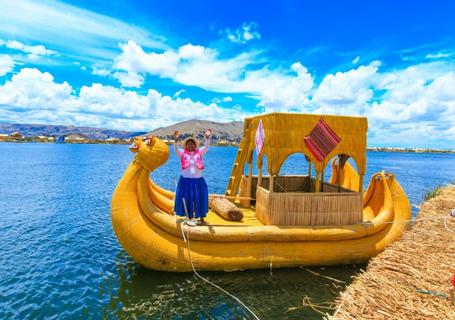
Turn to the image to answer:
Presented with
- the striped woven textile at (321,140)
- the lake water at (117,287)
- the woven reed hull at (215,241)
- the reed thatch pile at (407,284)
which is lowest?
the lake water at (117,287)

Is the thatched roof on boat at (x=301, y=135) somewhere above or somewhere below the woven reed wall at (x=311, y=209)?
above

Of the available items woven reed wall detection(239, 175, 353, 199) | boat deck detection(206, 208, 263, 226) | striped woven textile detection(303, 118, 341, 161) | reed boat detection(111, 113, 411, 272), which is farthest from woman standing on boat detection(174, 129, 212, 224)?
woven reed wall detection(239, 175, 353, 199)

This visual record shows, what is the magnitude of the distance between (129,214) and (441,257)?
7093 mm

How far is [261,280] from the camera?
8820 mm

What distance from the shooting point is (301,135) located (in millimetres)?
9680

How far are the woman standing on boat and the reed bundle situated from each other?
146 cm

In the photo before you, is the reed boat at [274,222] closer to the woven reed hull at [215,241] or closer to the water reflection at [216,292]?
the woven reed hull at [215,241]

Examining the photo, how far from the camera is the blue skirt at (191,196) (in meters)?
8.93

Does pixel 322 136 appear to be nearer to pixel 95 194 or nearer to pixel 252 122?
pixel 252 122

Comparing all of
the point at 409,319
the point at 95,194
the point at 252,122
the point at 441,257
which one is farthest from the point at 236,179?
the point at 95,194

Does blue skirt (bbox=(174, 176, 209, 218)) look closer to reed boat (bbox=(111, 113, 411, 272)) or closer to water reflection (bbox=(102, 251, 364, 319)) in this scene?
reed boat (bbox=(111, 113, 411, 272))

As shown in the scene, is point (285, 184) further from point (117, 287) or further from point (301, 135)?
point (117, 287)

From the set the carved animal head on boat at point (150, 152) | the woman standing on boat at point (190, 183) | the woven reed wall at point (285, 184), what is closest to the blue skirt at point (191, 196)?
the woman standing on boat at point (190, 183)

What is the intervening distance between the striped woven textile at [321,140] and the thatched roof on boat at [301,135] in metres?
0.10
